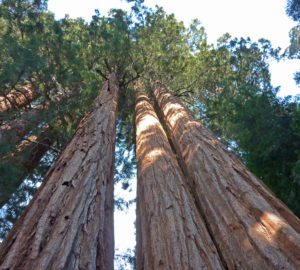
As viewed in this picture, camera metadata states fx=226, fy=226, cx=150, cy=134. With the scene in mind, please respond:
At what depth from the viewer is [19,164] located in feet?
17.3

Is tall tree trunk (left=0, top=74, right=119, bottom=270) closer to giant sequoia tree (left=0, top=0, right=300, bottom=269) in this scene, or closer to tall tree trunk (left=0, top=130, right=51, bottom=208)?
giant sequoia tree (left=0, top=0, right=300, bottom=269)

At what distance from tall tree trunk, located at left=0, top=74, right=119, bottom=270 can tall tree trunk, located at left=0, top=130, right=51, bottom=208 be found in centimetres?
213

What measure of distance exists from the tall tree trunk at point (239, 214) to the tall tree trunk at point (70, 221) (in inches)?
35.3

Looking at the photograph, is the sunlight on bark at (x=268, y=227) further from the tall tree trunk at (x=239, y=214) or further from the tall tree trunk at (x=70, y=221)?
the tall tree trunk at (x=70, y=221)

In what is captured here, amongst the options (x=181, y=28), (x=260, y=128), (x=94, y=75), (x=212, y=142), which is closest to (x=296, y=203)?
(x=260, y=128)

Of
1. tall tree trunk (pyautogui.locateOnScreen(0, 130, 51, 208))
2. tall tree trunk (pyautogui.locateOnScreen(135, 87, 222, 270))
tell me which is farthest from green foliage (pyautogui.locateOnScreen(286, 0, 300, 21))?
tall tree trunk (pyautogui.locateOnScreen(0, 130, 51, 208))

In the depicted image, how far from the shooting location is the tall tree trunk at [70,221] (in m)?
1.30

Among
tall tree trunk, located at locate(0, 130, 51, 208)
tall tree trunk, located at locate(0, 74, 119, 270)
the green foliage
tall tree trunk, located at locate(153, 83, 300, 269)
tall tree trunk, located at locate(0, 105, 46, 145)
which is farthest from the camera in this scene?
the green foliage

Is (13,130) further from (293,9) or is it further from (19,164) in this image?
(293,9)

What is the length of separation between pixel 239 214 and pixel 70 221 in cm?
129

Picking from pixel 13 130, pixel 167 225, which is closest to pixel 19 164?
pixel 13 130

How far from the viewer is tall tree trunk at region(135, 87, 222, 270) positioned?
1.52 m

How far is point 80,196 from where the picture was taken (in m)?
1.83

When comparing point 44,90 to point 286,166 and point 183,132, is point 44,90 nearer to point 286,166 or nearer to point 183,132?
point 183,132
